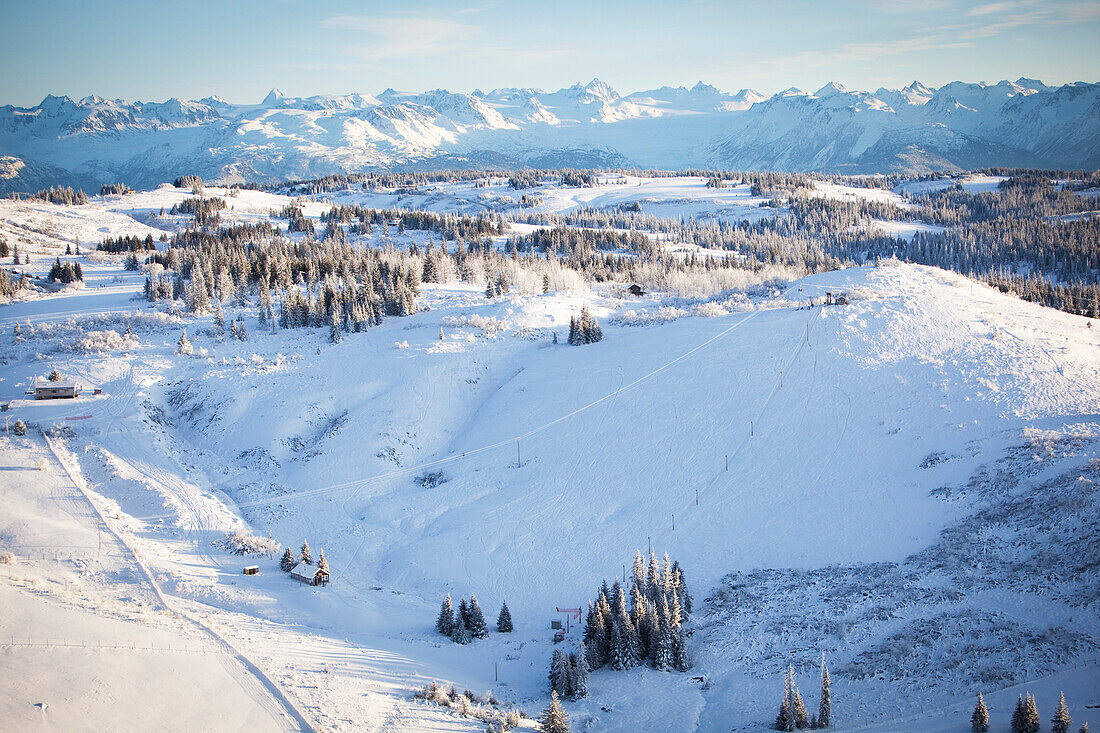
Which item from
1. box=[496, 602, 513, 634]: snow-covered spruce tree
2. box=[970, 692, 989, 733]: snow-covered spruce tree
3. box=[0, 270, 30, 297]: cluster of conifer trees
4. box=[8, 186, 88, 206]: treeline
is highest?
box=[8, 186, 88, 206]: treeline

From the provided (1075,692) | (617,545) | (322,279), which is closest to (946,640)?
(1075,692)

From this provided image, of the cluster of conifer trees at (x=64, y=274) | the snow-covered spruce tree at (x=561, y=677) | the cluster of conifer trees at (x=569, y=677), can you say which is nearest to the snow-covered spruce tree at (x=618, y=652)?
the cluster of conifer trees at (x=569, y=677)

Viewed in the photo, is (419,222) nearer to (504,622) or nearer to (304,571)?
(304,571)

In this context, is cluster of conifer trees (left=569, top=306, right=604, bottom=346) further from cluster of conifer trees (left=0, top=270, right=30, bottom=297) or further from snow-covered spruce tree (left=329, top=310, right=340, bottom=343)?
cluster of conifer trees (left=0, top=270, right=30, bottom=297)

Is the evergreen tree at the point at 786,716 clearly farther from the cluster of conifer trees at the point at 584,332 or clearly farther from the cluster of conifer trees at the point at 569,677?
the cluster of conifer trees at the point at 584,332

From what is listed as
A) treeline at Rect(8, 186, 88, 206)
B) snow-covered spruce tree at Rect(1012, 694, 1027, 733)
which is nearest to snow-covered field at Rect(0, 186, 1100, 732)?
snow-covered spruce tree at Rect(1012, 694, 1027, 733)

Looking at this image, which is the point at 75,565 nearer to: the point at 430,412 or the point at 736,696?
the point at 430,412
